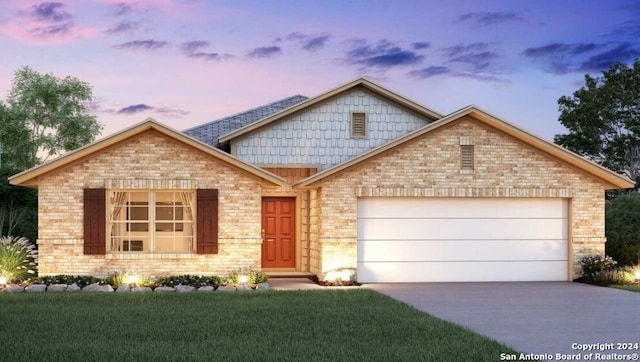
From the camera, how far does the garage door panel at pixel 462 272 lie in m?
22.2

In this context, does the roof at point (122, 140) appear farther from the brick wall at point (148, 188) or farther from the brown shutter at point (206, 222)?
the brown shutter at point (206, 222)

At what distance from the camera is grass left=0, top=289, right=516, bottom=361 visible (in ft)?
35.5

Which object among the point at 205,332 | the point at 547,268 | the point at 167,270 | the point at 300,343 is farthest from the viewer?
the point at 547,268

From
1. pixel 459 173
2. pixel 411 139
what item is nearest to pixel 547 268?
pixel 459 173

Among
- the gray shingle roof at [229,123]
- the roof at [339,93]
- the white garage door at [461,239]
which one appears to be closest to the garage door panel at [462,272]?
the white garage door at [461,239]

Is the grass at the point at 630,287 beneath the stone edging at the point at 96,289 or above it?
beneath

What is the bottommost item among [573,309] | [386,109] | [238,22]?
[573,309]

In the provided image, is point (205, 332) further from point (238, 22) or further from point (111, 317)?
point (238, 22)

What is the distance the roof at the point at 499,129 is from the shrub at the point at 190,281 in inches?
133

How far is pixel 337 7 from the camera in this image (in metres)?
24.8

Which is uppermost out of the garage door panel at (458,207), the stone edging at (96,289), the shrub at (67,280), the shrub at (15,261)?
the garage door panel at (458,207)

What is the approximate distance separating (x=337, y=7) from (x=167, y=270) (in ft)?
29.8

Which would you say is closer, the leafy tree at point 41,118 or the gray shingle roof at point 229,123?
the gray shingle roof at point 229,123

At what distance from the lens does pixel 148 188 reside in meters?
21.0
